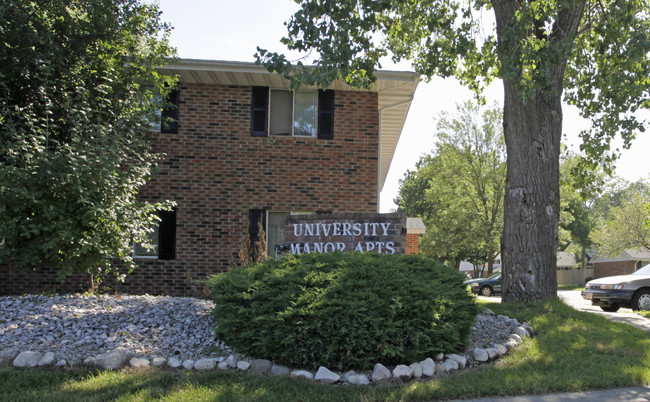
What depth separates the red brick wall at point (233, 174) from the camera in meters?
12.0

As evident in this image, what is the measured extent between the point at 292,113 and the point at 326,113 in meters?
0.77

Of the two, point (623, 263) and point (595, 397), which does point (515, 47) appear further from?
point (623, 263)

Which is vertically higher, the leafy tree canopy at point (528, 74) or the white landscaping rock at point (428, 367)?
the leafy tree canopy at point (528, 74)

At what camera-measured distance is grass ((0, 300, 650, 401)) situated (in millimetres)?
4457

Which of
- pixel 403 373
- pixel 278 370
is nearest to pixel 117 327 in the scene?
pixel 278 370

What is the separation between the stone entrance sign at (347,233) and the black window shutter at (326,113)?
4.01m

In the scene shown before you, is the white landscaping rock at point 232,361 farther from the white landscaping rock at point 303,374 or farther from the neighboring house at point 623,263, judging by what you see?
the neighboring house at point 623,263

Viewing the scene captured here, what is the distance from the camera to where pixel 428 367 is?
16.9ft

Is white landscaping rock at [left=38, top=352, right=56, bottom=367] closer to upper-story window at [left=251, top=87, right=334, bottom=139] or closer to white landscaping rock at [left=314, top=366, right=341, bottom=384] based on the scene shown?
white landscaping rock at [left=314, top=366, right=341, bottom=384]

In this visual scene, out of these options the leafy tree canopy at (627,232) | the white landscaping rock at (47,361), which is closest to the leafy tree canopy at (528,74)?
the white landscaping rock at (47,361)

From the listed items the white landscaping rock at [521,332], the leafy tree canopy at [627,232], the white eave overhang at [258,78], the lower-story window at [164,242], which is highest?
the white eave overhang at [258,78]

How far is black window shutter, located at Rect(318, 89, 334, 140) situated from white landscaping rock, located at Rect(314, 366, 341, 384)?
A: 320 inches

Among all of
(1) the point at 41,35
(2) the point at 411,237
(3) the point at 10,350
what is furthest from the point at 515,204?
(2) the point at 411,237

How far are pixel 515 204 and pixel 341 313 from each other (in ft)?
15.3
